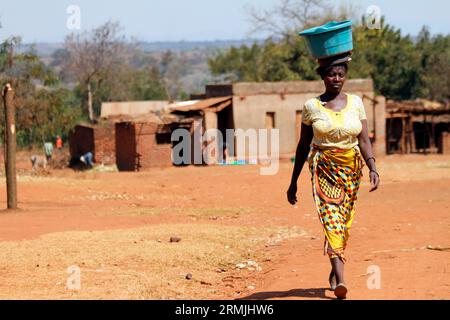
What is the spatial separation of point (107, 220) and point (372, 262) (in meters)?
6.31

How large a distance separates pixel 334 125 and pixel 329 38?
26.5 inches

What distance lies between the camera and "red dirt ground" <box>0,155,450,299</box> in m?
8.01

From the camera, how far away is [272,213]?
17109 mm

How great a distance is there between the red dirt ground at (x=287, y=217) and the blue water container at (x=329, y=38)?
192cm

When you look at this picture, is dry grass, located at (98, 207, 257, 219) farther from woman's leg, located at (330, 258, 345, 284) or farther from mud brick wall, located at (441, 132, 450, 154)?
mud brick wall, located at (441, 132, 450, 154)

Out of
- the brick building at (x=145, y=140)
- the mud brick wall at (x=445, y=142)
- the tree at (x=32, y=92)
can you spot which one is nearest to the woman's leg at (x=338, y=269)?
the tree at (x=32, y=92)

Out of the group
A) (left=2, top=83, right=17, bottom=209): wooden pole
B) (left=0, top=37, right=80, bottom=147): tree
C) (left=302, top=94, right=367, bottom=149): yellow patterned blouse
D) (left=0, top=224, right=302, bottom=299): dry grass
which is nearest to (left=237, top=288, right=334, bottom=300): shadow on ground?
(left=0, top=224, right=302, bottom=299): dry grass

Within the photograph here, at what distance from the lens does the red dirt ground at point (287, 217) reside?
8.01 m

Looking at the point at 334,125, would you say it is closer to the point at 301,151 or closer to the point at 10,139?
the point at 301,151

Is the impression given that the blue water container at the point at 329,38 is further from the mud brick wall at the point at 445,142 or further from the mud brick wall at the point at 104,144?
the mud brick wall at the point at 445,142

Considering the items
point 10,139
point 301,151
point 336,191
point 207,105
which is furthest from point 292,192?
point 207,105

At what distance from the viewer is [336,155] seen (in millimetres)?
7008
